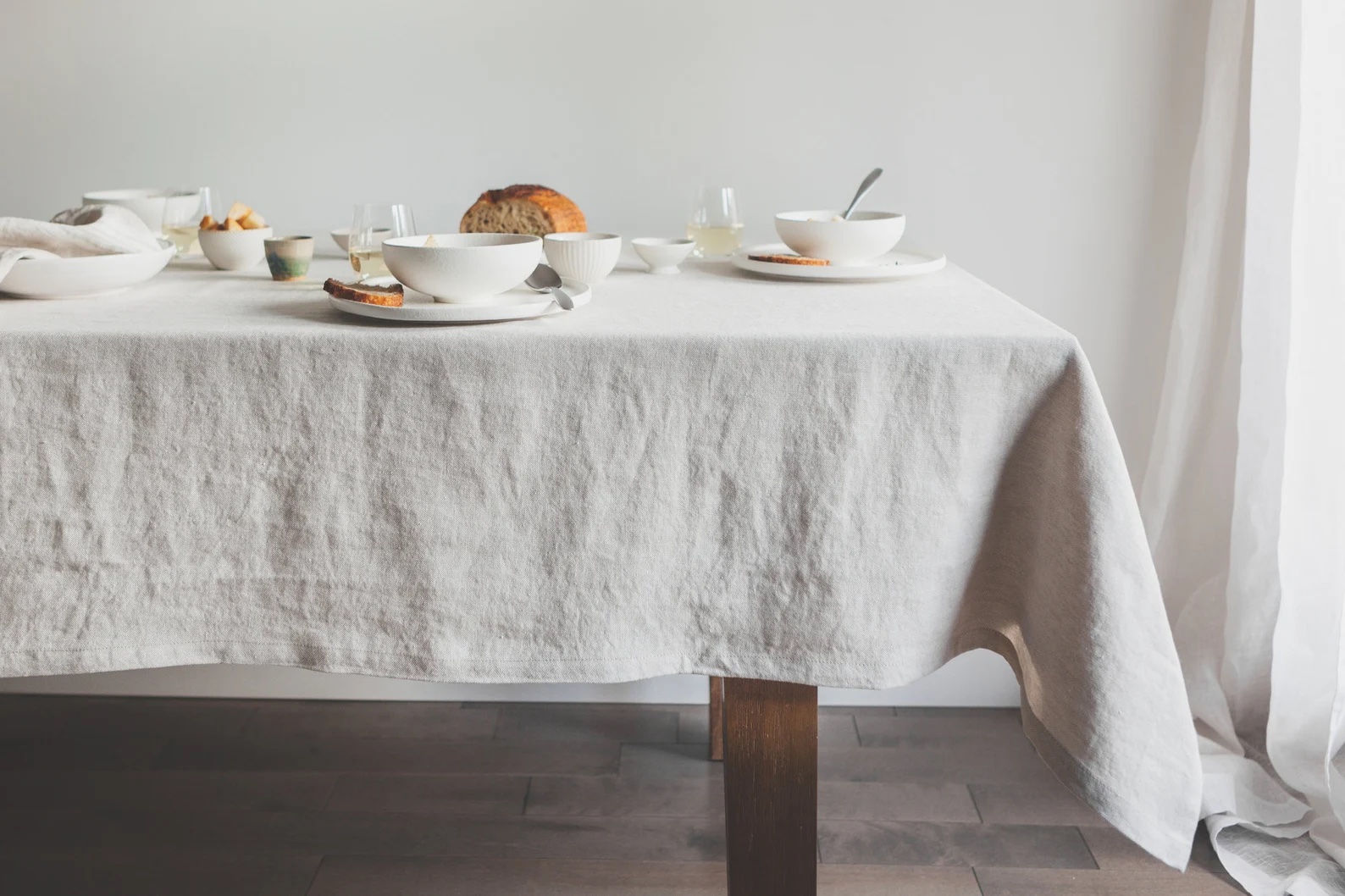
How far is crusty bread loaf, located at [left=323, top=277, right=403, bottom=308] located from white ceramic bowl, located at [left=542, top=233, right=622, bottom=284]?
0.64ft

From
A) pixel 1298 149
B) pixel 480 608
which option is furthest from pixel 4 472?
pixel 1298 149

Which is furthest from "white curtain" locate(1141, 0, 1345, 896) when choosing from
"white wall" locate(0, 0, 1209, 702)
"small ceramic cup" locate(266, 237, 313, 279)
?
"small ceramic cup" locate(266, 237, 313, 279)

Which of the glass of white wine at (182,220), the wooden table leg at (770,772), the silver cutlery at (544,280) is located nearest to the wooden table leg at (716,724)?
the wooden table leg at (770,772)

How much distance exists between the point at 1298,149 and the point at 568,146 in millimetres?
959

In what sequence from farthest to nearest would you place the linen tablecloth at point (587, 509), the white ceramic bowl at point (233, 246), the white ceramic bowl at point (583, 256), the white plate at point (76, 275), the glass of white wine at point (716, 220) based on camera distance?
the glass of white wine at point (716, 220) < the white ceramic bowl at point (233, 246) < the white ceramic bowl at point (583, 256) < the white plate at point (76, 275) < the linen tablecloth at point (587, 509)

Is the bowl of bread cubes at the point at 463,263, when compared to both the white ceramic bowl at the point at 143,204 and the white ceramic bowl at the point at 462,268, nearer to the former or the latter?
the white ceramic bowl at the point at 462,268

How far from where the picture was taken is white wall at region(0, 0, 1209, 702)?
1.54m

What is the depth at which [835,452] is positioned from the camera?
877mm

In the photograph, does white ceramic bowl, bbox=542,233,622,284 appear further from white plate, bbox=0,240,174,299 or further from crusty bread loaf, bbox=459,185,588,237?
white plate, bbox=0,240,174,299

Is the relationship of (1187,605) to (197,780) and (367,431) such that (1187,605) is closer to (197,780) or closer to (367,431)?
(367,431)

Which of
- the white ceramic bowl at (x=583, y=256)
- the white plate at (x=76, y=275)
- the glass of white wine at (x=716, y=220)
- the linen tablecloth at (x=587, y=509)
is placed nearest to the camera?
the linen tablecloth at (x=587, y=509)

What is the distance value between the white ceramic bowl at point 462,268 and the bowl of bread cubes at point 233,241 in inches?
14.2

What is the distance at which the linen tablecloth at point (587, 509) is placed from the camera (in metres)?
0.87

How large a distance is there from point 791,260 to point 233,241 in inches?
24.8
